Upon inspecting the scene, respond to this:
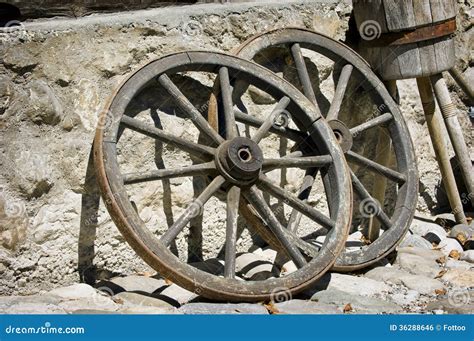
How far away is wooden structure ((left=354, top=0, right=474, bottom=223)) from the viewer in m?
5.09

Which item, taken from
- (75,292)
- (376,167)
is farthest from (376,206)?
(75,292)

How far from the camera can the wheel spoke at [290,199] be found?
4.57m

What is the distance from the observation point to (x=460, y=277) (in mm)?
4816

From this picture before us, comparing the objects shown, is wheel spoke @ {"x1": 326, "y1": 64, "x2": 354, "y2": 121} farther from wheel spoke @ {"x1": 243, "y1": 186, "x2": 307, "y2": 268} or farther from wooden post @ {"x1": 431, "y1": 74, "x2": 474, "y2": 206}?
wheel spoke @ {"x1": 243, "y1": 186, "x2": 307, "y2": 268}

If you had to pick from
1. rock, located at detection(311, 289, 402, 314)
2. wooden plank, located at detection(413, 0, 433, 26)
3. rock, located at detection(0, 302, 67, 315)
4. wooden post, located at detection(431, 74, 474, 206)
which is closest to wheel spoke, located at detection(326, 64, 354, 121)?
wooden plank, located at detection(413, 0, 433, 26)

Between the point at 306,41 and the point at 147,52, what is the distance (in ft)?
3.14

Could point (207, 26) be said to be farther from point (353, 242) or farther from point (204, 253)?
point (353, 242)

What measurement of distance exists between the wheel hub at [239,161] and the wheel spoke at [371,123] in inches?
33.9

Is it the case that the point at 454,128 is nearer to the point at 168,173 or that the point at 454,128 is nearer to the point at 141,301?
the point at 168,173

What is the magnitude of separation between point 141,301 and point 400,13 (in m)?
2.21

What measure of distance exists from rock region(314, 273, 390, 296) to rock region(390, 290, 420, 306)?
0.32 feet

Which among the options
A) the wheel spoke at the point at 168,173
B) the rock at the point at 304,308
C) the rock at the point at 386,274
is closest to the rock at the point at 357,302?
the rock at the point at 304,308

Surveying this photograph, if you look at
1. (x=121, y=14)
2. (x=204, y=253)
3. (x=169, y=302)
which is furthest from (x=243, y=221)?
(x=121, y=14)

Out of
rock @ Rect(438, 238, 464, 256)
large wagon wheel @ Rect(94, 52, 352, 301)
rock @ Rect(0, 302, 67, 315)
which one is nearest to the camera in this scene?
rock @ Rect(0, 302, 67, 315)
